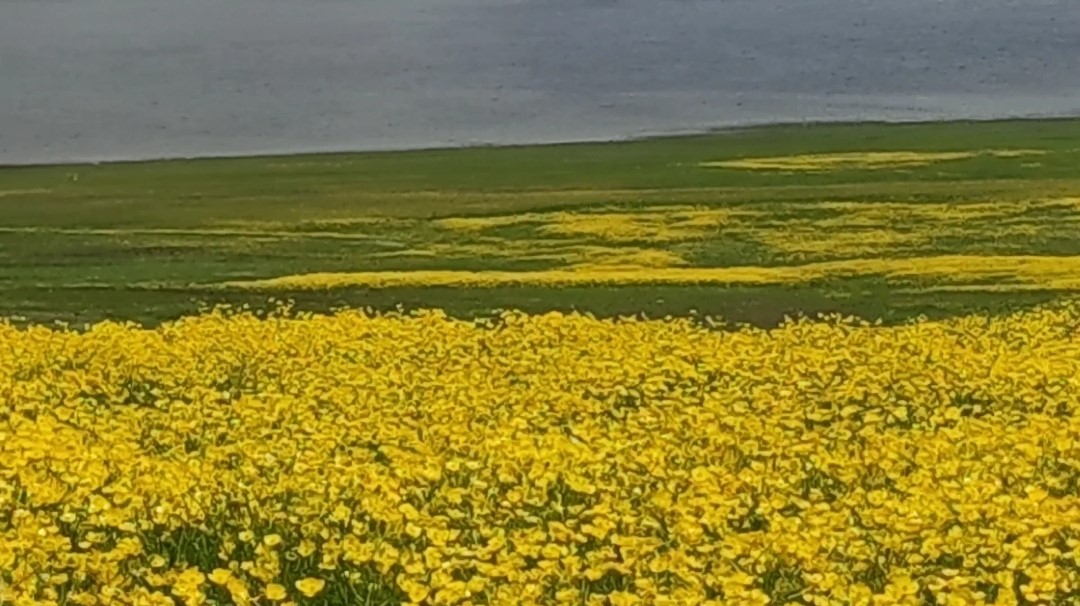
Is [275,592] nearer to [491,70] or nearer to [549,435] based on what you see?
[549,435]

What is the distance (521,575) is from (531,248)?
71.8ft

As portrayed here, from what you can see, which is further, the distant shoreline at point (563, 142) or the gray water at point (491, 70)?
the gray water at point (491, 70)

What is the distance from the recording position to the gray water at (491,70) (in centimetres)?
6550

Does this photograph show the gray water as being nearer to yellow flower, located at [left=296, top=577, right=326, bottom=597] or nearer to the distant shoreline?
the distant shoreline

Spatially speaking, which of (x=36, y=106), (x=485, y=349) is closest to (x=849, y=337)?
(x=485, y=349)

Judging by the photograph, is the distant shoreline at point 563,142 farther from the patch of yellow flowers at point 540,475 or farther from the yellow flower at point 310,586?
the yellow flower at point 310,586

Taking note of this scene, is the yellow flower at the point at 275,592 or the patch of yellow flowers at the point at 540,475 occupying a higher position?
the yellow flower at the point at 275,592

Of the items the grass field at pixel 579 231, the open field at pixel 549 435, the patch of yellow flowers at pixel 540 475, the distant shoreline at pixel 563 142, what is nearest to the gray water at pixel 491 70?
the distant shoreline at pixel 563 142

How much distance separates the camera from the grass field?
82.6 feet

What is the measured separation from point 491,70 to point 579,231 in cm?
5785

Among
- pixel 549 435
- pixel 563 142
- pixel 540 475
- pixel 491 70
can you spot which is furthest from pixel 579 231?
pixel 491 70

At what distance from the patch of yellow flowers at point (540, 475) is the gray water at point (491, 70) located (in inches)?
1758

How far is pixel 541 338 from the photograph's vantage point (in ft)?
54.2

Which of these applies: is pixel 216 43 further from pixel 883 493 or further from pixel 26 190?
pixel 883 493
